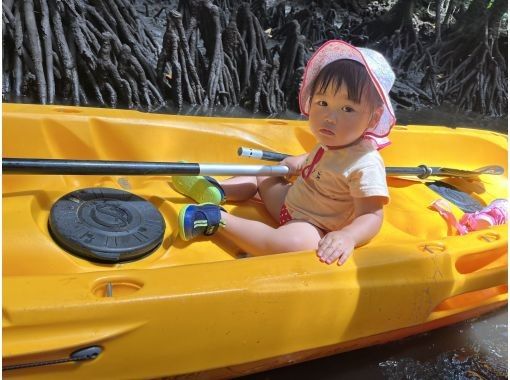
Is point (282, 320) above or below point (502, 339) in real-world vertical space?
above

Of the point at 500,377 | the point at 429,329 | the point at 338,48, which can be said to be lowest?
the point at 500,377

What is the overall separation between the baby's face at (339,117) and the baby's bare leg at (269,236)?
0.31m

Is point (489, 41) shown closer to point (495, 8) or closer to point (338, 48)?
point (495, 8)

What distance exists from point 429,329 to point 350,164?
0.68 metres

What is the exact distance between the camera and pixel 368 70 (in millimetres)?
1562

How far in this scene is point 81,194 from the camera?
1.70 metres

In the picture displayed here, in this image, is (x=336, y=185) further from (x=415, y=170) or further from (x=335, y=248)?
(x=415, y=170)

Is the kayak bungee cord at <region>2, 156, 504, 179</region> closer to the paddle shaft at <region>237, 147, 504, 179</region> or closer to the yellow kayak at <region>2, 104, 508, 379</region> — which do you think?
the paddle shaft at <region>237, 147, 504, 179</region>

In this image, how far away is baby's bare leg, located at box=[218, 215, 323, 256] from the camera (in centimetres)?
166

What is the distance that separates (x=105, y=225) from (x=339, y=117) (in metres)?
0.80

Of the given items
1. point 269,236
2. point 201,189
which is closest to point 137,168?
point 201,189

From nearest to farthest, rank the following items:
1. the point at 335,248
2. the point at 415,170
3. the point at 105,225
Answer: the point at 335,248
the point at 105,225
the point at 415,170

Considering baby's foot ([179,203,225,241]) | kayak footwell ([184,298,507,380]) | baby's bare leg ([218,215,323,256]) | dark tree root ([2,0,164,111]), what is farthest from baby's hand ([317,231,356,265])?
dark tree root ([2,0,164,111])

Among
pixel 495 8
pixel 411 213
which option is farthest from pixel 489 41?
pixel 411 213
